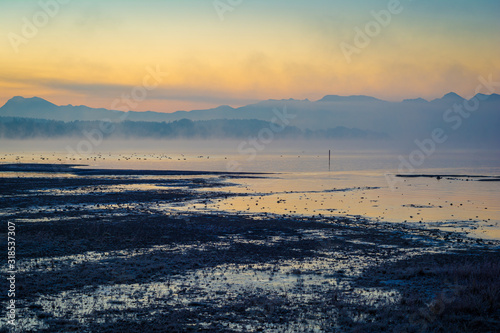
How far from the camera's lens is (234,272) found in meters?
18.1

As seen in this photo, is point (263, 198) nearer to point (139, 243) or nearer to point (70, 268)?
point (139, 243)

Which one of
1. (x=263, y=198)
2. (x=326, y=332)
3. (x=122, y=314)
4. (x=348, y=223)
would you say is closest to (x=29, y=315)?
(x=122, y=314)

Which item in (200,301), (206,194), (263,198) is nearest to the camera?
(200,301)

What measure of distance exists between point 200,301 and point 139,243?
9.83 m

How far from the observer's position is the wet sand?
41.7 ft

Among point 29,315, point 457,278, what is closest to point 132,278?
point 29,315

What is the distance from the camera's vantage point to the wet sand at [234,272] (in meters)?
12.7

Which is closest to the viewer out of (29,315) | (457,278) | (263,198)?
(29,315)

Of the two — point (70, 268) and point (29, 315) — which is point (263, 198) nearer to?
point (70, 268)

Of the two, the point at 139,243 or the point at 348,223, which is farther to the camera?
the point at 348,223

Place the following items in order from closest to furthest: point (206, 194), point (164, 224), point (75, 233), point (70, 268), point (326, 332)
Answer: point (326, 332), point (70, 268), point (75, 233), point (164, 224), point (206, 194)

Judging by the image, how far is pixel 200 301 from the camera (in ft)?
47.1

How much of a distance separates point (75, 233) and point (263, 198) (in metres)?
23.0

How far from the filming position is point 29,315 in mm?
12781
